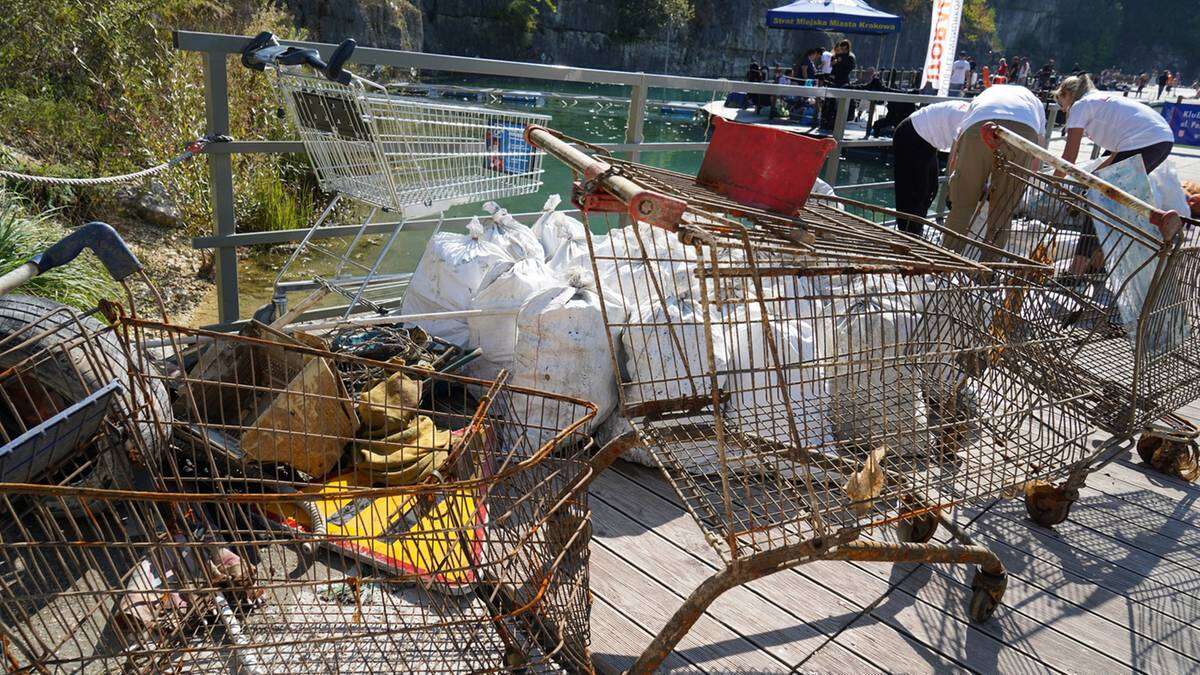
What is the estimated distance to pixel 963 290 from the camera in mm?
2014

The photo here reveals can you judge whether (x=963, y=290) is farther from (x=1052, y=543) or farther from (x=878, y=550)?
(x=1052, y=543)

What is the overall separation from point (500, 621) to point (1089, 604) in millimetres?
1872

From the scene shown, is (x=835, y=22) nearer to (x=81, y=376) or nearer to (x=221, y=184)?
(x=221, y=184)

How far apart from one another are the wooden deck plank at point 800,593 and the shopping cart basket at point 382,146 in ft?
4.41

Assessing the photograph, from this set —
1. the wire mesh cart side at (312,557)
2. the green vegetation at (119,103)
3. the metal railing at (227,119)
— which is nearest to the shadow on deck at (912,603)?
the wire mesh cart side at (312,557)

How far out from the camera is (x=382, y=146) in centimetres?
337

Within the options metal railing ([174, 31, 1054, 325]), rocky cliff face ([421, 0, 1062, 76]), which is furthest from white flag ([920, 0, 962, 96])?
rocky cliff face ([421, 0, 1062, 76])

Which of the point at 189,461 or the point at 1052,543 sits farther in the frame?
the point at 1052,543

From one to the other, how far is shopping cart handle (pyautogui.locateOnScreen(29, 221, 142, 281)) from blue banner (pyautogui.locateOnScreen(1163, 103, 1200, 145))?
20567 millimetres

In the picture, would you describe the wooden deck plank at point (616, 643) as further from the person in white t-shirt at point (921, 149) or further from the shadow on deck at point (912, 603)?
the person in white t-shirt at point (921, 149)

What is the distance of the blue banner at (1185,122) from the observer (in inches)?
679

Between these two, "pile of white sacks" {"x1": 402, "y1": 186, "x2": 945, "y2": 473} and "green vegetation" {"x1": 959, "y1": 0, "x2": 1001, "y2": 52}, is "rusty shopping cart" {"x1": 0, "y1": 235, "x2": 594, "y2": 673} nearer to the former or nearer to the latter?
"pile of white sacks" {"x1": 402, "y1": 186, "x2": 945, "y2": 473}

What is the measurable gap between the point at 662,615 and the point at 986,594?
0.94 m

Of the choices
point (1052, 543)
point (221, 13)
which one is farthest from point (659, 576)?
point (221, 13)
